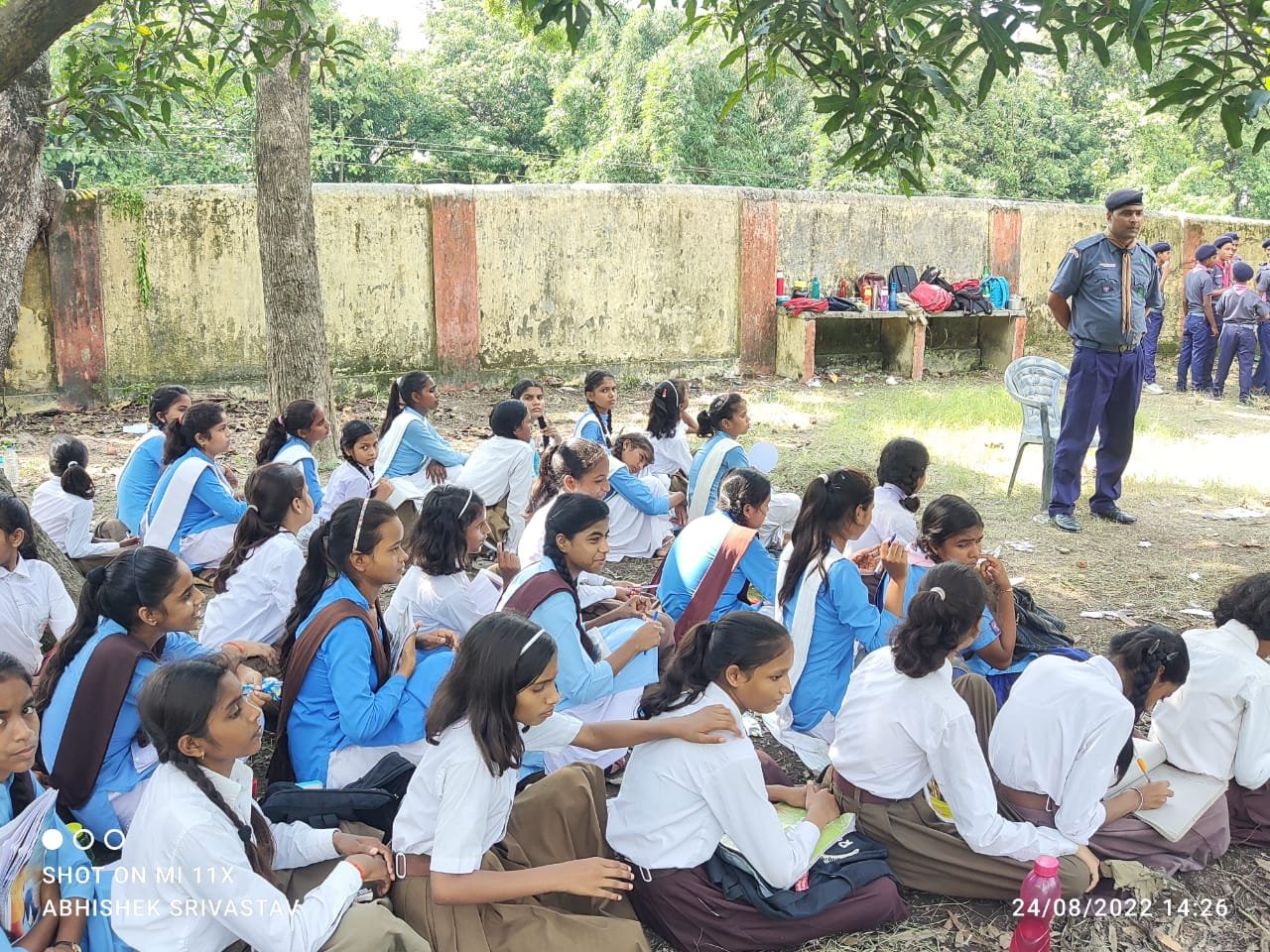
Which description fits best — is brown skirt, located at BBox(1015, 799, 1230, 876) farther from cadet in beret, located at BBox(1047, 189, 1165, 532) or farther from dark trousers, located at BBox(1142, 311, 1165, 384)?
dark trousers, located at BBox(1142, 311, 1165, 384)

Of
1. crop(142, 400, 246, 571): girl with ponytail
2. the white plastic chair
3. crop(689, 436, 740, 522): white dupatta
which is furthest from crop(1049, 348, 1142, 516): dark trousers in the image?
crop(142, 400, 246, 571): girl with ponytail

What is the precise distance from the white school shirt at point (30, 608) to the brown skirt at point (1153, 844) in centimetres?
327

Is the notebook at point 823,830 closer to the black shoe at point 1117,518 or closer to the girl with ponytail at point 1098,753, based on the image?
the girl with ponytail at point 1098,753

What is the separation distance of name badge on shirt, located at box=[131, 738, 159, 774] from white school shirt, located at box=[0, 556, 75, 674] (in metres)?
1.06

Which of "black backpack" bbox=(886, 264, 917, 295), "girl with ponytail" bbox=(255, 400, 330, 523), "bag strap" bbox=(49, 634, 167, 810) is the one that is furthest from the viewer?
"black backpack" bbox=(886, 264, 917, 295)

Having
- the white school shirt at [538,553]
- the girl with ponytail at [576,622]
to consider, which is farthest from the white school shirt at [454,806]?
the white school shirt at [538,553]

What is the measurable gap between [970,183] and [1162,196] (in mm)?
3884

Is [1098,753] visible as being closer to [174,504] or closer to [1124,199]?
[174,504]

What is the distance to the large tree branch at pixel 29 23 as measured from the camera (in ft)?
9.64

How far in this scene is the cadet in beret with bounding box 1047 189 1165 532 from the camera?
6.44 metres

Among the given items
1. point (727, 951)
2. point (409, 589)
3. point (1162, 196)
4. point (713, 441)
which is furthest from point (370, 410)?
point (1162, 196)

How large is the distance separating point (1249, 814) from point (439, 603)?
270 cm

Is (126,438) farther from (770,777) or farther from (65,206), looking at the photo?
(770,777)

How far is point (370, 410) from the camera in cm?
1026
